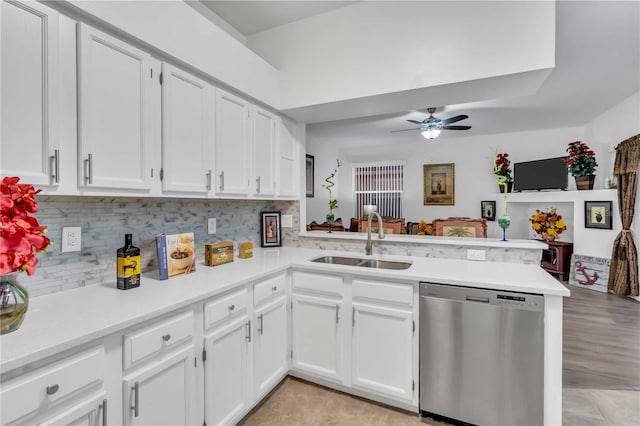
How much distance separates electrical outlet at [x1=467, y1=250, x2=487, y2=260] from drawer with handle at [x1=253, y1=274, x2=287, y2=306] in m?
1.43

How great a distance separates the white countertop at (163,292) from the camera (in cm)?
98

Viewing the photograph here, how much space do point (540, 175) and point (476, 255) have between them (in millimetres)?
4794

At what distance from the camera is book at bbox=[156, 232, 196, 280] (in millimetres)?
1730

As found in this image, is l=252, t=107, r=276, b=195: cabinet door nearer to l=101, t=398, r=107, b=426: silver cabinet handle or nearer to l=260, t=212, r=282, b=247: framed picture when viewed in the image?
l=260, t=212, r=282, b=247: framed picture

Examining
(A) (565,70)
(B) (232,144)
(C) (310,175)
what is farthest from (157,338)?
(C) (310,175)

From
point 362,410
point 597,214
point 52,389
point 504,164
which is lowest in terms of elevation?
point 362,410

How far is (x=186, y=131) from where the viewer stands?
1802 mm

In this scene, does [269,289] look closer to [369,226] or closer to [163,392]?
[163,392]

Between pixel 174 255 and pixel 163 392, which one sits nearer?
pixel 163 392

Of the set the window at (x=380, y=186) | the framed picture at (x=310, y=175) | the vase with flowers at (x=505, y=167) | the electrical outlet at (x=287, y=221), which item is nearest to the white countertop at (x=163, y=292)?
the electrical outlet at (x=287, y=221)

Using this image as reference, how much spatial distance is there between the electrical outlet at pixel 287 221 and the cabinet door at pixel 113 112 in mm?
1592

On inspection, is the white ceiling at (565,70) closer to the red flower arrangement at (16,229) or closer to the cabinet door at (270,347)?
the red flower arrangement at (16,229)

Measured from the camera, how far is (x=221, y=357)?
5.36ft

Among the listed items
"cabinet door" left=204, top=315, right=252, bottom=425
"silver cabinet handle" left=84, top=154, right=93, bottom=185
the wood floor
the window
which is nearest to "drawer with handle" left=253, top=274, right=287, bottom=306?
"cabinet door" left=204, top=315, right=252, bottom=425
